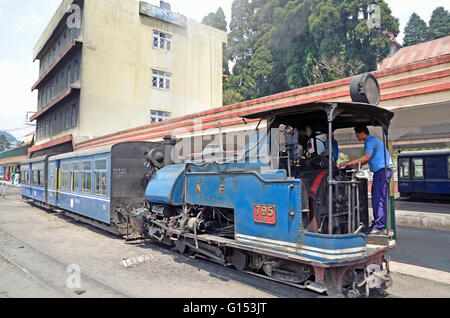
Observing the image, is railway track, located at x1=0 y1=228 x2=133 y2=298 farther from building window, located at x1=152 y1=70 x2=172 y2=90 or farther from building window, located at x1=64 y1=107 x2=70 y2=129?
building window, located at x1=152 y1=70 x2=172 y2=90

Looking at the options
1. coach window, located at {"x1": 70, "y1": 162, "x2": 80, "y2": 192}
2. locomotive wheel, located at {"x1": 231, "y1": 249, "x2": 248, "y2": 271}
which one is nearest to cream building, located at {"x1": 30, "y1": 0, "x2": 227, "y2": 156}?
coach window, located at {"x1": 70, "y1": 162, "x2": 80, "y2": 192}

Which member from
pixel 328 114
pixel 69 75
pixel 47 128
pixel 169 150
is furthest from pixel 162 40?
pixel 328 114

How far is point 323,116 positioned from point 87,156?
8.14 m

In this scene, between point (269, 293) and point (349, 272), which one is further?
point (269, 293)

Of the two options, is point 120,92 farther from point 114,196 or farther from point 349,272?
point 349,272

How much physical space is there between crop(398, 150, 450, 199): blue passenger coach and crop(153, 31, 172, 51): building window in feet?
60.3

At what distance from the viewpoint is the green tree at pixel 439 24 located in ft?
146

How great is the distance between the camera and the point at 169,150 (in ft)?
28.9

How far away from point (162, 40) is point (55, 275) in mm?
22933

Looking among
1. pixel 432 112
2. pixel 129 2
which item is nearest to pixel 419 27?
pixel 129 2

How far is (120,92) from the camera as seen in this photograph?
24078mm

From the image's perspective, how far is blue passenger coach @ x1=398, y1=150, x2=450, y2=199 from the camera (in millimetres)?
17922

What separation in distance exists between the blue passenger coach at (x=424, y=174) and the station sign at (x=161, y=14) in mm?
19014
